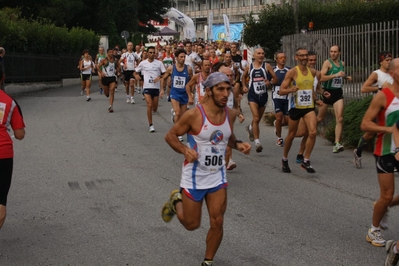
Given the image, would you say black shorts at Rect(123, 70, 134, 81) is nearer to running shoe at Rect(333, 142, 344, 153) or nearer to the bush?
the bush

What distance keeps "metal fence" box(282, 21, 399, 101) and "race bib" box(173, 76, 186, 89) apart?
3.74 m

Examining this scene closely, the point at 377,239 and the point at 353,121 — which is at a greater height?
the point at 353,121

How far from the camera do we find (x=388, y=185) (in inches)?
259

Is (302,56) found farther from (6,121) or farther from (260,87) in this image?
(6,121)

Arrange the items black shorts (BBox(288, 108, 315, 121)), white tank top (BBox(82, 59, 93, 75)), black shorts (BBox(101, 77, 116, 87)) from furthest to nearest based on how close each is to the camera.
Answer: white tank top (BBox(82, 59, 93, 75)), black shorts (BBox(101, 77, 116, 87)), black shorts (BBox(288, 108, 315, 121))

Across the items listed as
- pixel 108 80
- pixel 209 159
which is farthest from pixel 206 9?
pixel 209 159

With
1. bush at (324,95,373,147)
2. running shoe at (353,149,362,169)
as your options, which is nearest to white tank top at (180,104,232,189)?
running shoe at (353,149,362,169)

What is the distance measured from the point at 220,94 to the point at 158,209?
2.88 m

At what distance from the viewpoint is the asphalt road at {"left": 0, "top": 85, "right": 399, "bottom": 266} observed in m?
6.59

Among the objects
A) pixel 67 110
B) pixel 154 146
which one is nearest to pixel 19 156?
pixel 154 146

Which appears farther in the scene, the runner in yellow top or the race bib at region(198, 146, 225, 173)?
the runner in yellow top

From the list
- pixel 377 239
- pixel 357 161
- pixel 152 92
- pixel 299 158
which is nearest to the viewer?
pixel 377 239

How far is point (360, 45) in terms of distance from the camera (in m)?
15.3

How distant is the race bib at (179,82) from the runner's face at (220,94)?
863cm
